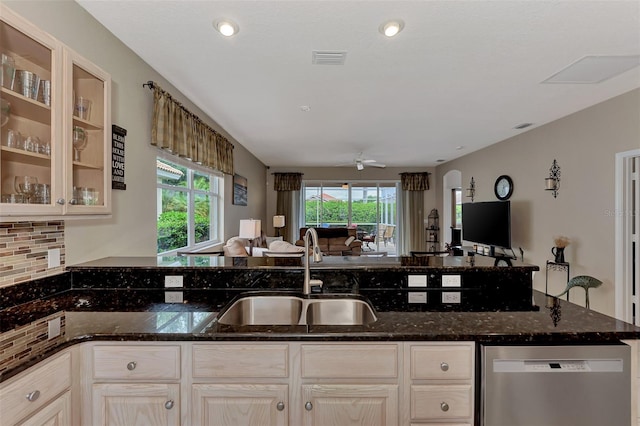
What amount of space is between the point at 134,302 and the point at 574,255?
15.2 feet

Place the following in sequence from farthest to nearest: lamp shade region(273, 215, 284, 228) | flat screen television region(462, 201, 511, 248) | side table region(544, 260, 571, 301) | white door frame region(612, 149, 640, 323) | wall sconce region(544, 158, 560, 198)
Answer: lamp shade region(273, 215, 284, 228), flat screen television region(462, 201, 511, 248), wall sconce region(544, 158, 560, 198), side table region(544, 260, 571, 301), white door frame region(612, 149, 640, 323)

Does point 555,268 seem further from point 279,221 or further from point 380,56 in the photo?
point 279,221

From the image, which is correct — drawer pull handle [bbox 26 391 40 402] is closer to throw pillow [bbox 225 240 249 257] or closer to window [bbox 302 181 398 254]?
throw pillow [bbox 225 240 249 257]

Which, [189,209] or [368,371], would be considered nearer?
[368,371]

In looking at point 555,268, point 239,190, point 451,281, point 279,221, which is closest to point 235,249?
point 239,190

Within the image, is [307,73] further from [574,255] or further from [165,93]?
[574,255]

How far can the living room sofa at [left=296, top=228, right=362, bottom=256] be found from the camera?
6.48 meters

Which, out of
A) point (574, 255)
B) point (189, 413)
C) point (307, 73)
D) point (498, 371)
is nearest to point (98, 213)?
point (189, 413)

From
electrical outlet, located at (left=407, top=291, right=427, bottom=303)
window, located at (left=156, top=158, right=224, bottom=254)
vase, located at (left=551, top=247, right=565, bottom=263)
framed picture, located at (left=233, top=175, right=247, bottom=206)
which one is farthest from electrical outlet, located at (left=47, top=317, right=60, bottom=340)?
vase, located at (left=551, top=247, right=565, bottom=263)

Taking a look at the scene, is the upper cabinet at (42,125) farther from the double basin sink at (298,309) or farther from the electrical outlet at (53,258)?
the double basin sink at (298,309)

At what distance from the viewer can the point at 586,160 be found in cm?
351

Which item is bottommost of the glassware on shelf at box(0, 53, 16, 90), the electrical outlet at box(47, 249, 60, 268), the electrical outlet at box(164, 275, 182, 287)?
the electrical outlet at box(164, 275, 182, 287)

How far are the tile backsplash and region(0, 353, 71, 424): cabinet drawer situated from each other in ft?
2.16

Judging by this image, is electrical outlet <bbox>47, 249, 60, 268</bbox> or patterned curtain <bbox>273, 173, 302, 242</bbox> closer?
electrical outlet <bbox>47, 249, 60, 268</bbox>
